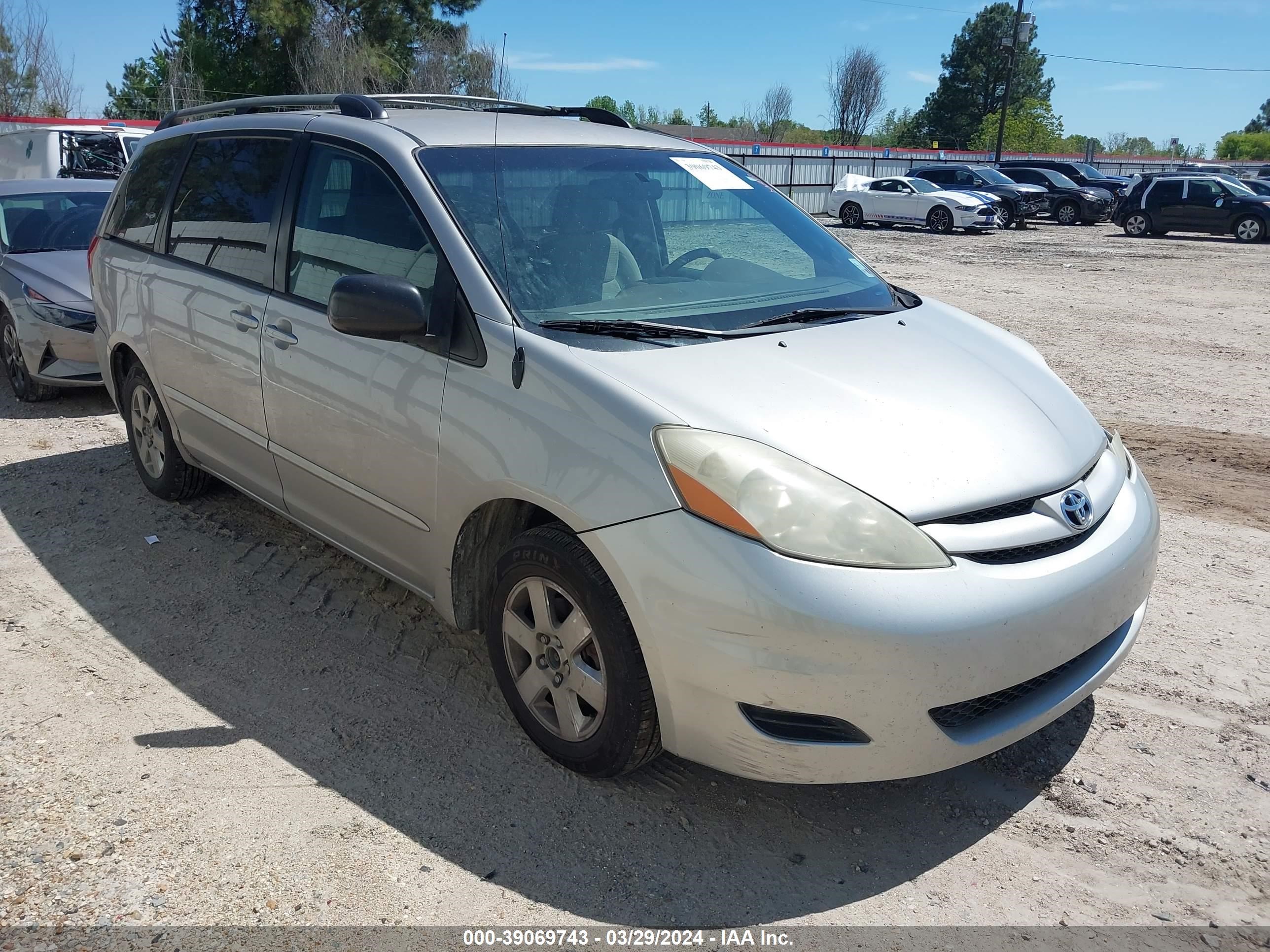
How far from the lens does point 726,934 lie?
98.2 inches

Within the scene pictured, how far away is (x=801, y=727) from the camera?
8.50 feet

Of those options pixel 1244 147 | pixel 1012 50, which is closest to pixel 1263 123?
pixel 1244 147

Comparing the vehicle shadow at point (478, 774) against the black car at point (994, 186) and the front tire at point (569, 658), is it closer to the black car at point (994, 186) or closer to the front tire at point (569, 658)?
the front tire at point (569, 658)

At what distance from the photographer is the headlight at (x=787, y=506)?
2506mm

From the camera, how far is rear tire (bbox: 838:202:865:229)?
27.8m

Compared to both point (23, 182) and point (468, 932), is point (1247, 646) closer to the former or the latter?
point (468, 932)

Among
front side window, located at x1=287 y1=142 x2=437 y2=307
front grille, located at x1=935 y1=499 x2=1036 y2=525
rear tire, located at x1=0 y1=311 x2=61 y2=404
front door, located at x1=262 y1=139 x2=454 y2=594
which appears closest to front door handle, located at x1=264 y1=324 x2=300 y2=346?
front door, located at x1=262 y1=139 x2=454 y2=594

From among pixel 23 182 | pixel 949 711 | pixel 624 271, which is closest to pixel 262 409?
pixel 624 271

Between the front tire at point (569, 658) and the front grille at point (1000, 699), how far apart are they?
757 mm

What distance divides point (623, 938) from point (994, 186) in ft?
93.9

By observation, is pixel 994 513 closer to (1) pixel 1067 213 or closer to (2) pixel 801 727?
(2) pixel 801 727

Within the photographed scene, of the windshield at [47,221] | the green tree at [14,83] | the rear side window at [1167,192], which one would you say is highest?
the green tree at [14,83]

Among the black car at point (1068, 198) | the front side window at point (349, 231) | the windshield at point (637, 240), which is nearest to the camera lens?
the windshield at point (637, 240)

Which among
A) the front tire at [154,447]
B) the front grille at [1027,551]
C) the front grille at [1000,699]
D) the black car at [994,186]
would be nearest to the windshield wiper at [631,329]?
the front grille at [1027,551]
